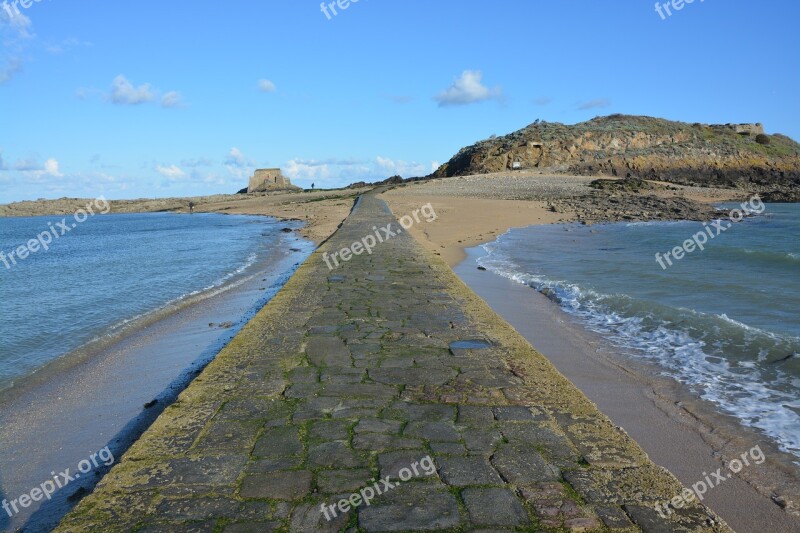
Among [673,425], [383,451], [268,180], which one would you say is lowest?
[673,425]

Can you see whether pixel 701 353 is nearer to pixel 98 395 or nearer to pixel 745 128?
pixel 98 395

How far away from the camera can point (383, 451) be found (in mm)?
2781

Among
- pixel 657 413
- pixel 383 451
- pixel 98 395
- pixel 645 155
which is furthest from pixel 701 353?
pixel 645 155

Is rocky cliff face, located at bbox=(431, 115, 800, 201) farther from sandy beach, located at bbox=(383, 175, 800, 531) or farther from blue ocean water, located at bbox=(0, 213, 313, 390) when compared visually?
sandy beach, located at bbox=(383, 175, 800, 531)

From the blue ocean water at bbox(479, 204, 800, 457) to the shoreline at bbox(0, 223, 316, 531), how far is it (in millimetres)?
4434

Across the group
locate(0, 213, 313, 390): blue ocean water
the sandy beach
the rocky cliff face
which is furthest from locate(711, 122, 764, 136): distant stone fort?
the sandy beach

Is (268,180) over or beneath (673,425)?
over

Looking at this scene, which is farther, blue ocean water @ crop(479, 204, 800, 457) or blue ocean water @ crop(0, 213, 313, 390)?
blue ocean water @ crop(0, 213, 313, 390)

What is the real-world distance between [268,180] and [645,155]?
141 feet

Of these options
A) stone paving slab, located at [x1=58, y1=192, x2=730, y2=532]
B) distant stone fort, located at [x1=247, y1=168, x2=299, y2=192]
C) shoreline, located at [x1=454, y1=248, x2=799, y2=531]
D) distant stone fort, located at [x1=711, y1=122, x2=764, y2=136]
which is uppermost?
distant stone fort, located at [x1=711, y1=122, x2=764, y2=136]

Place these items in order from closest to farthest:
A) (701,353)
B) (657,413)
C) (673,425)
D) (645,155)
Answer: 1. (673,425)
2. (657,413)
3. (701,353)
4. (645,155)

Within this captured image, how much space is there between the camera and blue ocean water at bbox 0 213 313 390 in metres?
Answer: 7.33

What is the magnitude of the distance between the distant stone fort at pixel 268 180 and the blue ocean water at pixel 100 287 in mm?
49098

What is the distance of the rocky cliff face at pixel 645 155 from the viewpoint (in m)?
43.7
